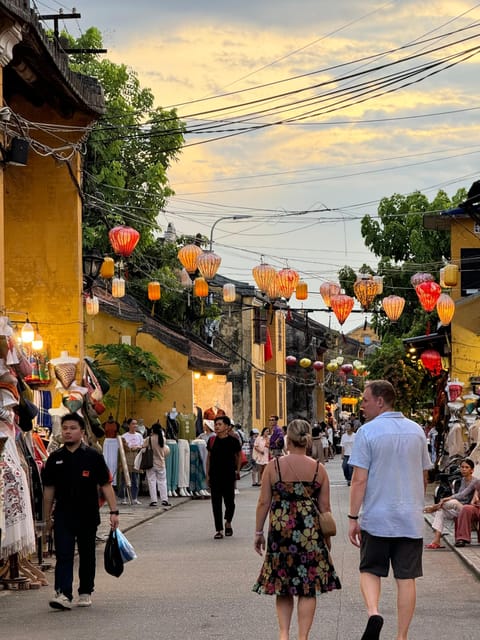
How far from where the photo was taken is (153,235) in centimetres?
4378

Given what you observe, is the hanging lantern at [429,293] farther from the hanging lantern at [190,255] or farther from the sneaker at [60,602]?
the sneaker at [60,602]

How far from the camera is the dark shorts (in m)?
9.06

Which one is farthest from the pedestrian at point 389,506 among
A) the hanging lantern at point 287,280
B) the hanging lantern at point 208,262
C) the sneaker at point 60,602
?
the hanging lantern at point 287,280

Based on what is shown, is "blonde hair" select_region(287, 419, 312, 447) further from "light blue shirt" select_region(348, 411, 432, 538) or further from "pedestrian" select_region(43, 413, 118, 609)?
"pedestrian" select_region(43, 413, 118, 609)

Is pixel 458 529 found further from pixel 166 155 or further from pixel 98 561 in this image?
pixel 166 155

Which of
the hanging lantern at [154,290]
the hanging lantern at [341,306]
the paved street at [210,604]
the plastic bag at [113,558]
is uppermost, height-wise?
the hanging lantern at [154,290]

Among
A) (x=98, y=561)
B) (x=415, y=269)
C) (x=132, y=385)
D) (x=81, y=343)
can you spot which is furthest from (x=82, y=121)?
(x=415, y=269)

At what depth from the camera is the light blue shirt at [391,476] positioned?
9.05m

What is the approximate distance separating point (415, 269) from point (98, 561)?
38986 mm

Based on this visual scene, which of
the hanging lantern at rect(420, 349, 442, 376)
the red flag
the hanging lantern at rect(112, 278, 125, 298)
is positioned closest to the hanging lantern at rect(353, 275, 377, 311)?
the hanging lantern at rect(112, 278, 125, 298)

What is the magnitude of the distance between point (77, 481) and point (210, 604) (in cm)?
167

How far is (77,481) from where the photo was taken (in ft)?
39.5

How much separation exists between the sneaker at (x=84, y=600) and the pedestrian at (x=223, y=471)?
718 centimetres

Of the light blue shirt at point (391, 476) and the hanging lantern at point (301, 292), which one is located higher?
the hanging lantern at point (301, 292)
